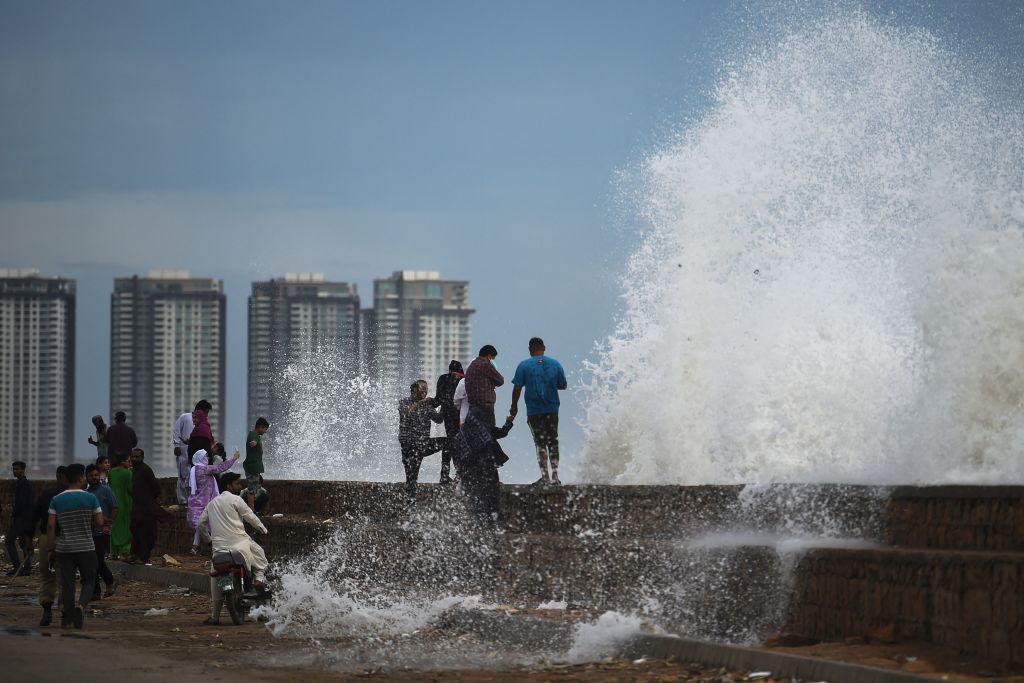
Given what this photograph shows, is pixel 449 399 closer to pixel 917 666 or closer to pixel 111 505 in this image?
pixel 111 505

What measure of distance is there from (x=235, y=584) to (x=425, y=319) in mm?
158360

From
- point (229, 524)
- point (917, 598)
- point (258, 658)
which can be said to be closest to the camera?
point (917, 598)

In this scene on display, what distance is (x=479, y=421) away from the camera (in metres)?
13.0

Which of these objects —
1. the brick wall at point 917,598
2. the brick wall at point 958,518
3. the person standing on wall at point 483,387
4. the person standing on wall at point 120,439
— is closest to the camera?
the brick wall at point 917,598

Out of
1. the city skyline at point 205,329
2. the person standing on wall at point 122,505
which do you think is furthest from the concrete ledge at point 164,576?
the city skyline at point 205,329

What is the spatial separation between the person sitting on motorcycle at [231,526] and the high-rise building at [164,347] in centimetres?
17080

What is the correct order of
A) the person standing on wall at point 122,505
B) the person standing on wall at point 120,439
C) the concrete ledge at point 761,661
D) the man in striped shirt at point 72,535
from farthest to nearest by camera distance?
1. the person standing on wall at point 120,439
2. the person standing on wall at point 122,505
3. the man in striped shirt at point 72,535
4. the concrete ledge at point 761,661

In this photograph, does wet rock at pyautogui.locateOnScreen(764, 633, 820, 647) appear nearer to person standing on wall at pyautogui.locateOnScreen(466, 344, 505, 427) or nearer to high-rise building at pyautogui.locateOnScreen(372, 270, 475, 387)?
person standing on wall at pyautogui.locateOnScreen(466, 344, 505, 427)

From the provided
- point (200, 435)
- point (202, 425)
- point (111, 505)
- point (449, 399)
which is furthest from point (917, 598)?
point (202, 425)

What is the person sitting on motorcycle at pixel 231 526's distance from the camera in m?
12.1

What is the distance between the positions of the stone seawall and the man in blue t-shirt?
842 millimetres

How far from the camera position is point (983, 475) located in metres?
11.7

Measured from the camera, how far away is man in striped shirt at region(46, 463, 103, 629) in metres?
11.8

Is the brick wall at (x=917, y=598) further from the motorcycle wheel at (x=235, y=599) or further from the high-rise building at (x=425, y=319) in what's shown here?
the high-rise building at (x=425, y=319)
